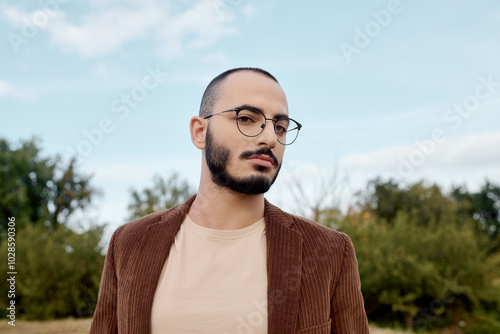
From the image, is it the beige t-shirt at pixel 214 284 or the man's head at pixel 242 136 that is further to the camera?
the man's head at pixel 242 136

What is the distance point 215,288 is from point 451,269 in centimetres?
2224

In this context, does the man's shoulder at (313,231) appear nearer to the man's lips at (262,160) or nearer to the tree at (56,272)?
the man's lips at (262,160)

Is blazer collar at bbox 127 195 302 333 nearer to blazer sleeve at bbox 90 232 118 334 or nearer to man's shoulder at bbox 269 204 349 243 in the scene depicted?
man's shoulder at bbox 269 204 349 243

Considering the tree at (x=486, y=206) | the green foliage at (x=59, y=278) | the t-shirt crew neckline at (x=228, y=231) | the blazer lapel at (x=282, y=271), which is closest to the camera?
the blazer lapel at (x=282, y=271)

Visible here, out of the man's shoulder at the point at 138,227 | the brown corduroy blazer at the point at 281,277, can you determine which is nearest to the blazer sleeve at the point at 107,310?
the brown corduroy blazer at the point at 281,277

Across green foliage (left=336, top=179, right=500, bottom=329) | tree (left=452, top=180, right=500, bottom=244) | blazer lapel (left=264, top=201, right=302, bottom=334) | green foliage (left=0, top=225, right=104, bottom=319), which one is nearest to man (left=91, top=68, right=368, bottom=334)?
blazer lapel (left=264, top=201, right=302, bottom=334)

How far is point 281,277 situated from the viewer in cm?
239

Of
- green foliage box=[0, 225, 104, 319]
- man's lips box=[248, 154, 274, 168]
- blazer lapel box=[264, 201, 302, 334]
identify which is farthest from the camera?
green foliage box=[0, 225, 104, 319]

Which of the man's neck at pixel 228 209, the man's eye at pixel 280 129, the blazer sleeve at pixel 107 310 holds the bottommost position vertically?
the blazer sleeve at pixel 107 310

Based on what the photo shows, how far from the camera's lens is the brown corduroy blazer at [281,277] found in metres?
2.34

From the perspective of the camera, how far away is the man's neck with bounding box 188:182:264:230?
2592 mm

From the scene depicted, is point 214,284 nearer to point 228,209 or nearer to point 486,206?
point 228,209

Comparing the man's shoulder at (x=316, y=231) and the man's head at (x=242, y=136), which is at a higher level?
the man's head at (x=242, y=136)

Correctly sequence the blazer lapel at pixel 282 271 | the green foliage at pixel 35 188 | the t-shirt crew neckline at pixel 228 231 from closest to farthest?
the blazer lapel at pixel 282 271 < the t-shirt crew neckline at pixel 228 231 < the green foliage at pixel 35 188
